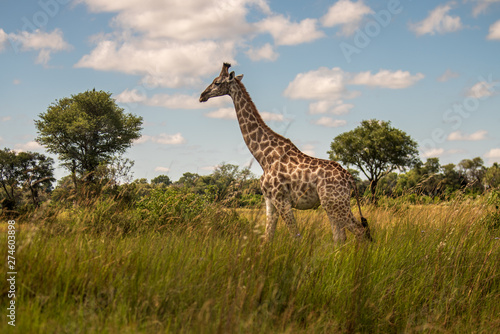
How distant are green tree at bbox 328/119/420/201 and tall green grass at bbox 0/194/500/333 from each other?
146 feet

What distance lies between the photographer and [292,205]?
23.6 feet

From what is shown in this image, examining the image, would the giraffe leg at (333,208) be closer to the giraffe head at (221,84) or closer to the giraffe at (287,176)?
the giraffe at (287,176)

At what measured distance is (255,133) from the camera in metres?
7.74

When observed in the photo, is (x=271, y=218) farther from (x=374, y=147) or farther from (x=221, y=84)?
(x=374, y=147)

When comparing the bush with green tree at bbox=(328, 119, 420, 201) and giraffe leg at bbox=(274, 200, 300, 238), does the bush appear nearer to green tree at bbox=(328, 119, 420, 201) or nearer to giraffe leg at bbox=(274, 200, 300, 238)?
giraffe leg at bbox=(274, 200, 300, 238)

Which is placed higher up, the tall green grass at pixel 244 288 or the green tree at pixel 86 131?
the green tree at pixel 86 131

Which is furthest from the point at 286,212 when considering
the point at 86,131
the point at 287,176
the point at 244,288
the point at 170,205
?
the point at 86,131

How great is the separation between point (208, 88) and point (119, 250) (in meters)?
3.74

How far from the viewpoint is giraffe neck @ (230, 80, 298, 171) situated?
7.54m

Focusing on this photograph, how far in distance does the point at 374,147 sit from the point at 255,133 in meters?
44.0

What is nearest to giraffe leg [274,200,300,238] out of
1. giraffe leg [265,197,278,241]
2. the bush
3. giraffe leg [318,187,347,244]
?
giraffe leg [265,197,278,241]

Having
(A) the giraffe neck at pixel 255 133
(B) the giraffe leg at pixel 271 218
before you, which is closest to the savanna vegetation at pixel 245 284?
(B) the giraffe leg at pixel 271 218

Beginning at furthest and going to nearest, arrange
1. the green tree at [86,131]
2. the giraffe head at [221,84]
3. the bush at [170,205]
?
the green tree at [86,131]
the bush at [170,205]
the giraffe head at [221,84]

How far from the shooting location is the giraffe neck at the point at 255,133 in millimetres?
7535
